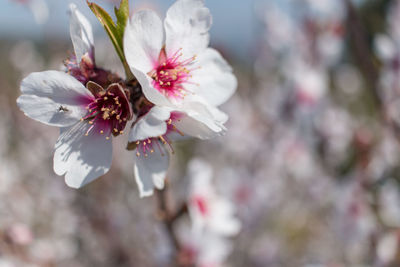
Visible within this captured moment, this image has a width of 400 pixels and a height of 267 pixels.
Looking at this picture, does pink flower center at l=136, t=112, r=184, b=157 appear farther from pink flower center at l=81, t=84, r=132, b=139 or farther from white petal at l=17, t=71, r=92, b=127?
white petal at l=17, t=71, r=92, b=127

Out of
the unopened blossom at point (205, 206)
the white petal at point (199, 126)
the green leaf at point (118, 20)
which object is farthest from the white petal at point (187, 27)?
the unopened blossom at point (205, 206)

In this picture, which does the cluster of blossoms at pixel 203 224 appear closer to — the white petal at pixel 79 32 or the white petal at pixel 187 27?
the white petal at pixel 187 27

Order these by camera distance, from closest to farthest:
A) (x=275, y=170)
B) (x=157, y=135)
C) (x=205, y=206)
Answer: (x=157, y=135), (x=205, y=206), (x=275, y=170)

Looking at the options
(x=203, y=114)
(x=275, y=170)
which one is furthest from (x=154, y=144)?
Answer: (x=275, y=170)

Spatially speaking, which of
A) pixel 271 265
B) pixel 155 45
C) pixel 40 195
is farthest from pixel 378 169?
pixel 40 195

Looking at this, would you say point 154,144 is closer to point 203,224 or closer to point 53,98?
point 53,98

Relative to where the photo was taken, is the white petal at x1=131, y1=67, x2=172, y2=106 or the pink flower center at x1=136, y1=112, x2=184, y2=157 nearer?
the white petal at x1=131, y1=67, x2=172, y2=106

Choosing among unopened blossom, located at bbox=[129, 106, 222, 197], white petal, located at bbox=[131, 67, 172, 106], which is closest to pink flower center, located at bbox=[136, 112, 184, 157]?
unopened blossom, located at bbox=[129, 106, 222, 197]
